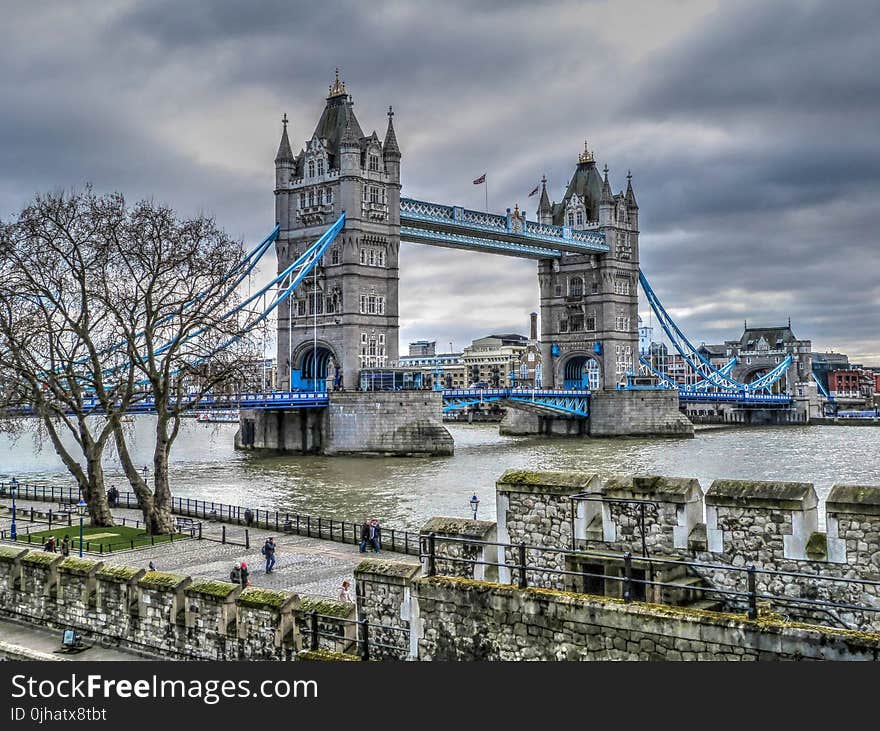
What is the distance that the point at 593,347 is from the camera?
365 ft

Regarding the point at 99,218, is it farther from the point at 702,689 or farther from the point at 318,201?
the point at 318,201

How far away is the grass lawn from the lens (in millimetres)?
26969

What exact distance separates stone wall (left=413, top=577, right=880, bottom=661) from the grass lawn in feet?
65.9

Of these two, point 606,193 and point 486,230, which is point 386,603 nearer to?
point 486,230

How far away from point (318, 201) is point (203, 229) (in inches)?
2034

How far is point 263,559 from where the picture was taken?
984 inches

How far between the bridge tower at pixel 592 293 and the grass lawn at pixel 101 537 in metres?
84.2

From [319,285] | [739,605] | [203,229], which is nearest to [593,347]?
[319,285]

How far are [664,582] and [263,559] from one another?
58.8 ft

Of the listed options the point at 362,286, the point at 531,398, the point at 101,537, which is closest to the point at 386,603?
the point at 101,537

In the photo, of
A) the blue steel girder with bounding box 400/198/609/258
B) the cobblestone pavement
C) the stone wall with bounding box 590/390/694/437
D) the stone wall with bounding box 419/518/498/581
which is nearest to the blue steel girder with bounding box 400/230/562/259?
the blue steel girder with bounding box 400/198/609/258

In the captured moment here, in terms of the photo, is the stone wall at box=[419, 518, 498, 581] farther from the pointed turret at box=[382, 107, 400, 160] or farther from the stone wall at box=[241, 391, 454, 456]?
the pointed turret at box=[382, 107, 400, 160]

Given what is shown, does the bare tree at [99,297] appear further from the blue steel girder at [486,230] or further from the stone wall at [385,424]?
the blue steel girder at [486,230]

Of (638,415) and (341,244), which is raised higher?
(341,244)
